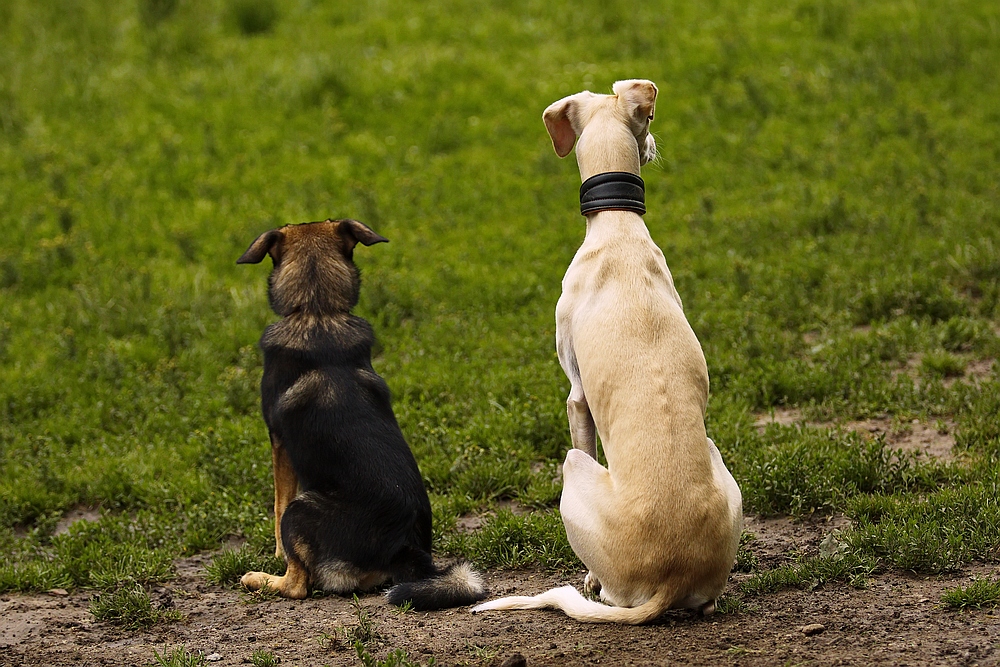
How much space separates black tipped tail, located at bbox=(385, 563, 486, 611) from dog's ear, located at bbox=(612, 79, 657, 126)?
2.40 metres

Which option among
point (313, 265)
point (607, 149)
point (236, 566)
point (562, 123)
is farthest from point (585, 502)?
point (236, 566)

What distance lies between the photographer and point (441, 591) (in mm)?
4922

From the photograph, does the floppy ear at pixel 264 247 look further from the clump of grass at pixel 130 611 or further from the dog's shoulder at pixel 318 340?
the clump of grass at pixel 130 611

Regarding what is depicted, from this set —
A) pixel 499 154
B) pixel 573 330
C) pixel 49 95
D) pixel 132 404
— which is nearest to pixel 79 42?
pixel 49 95

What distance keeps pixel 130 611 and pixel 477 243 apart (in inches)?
228

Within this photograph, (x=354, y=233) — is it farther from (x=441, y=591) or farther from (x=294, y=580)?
(x=441, y=591)

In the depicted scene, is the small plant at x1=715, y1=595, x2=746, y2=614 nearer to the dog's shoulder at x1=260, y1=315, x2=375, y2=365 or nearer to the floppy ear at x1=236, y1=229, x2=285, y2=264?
the dog's shoulder at x1=260, y1=315, x2=375, y2=365

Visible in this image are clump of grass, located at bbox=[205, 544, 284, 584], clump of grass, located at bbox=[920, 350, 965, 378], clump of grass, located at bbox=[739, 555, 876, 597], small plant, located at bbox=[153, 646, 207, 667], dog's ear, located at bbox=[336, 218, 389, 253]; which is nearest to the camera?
small plant, located at bbox=[153, 646, 207, 667]

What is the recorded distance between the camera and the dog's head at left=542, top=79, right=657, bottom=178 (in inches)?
194

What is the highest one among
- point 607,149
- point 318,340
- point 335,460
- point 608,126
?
point 608,126

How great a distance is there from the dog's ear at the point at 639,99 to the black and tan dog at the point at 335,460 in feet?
4.74

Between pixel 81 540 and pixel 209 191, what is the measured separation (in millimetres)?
5771

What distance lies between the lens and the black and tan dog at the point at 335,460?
5.16 m

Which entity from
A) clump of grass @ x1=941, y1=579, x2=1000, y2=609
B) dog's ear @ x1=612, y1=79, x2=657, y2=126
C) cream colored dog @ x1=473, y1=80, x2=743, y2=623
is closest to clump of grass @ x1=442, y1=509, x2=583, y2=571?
cream colored dog @ x1=473, y1=80, x2=743, y2=623
